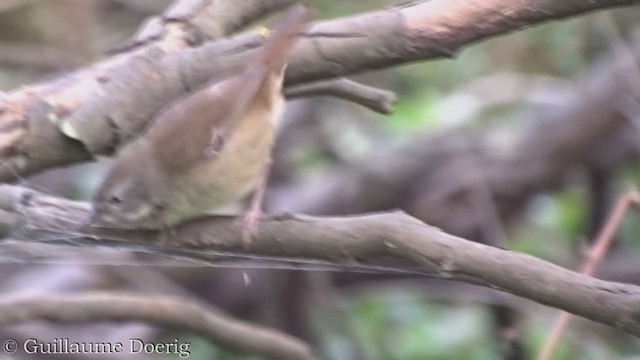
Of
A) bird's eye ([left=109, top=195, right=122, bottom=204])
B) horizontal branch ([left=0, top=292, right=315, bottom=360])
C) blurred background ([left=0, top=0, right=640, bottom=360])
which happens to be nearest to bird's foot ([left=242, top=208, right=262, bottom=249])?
bird's eye ([left=109, top=195, right=122, bottom=204])

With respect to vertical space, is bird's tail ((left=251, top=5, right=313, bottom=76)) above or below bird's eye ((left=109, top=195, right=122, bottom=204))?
above

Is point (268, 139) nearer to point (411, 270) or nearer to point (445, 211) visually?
point (411, 270)

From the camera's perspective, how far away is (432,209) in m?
3.40

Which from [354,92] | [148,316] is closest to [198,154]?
[354,92]

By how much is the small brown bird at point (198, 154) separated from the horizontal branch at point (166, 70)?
39 millimetres

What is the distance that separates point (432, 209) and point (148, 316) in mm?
1222

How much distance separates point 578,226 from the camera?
373 cm

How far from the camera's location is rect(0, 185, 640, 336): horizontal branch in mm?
1366

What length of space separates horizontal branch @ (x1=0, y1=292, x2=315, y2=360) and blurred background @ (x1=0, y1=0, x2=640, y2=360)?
57cm

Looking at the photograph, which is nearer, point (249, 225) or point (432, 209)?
point (249, 225)

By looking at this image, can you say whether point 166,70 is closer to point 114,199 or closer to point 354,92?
point 114,199

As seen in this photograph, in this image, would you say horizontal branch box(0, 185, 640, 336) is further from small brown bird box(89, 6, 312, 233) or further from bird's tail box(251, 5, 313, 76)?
bird's tail box(251, 5, 313, 76)

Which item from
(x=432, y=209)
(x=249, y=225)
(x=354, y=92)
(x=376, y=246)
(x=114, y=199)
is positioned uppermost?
(x=432, y=209)

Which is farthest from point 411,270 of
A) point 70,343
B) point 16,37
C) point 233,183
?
point 16,37
